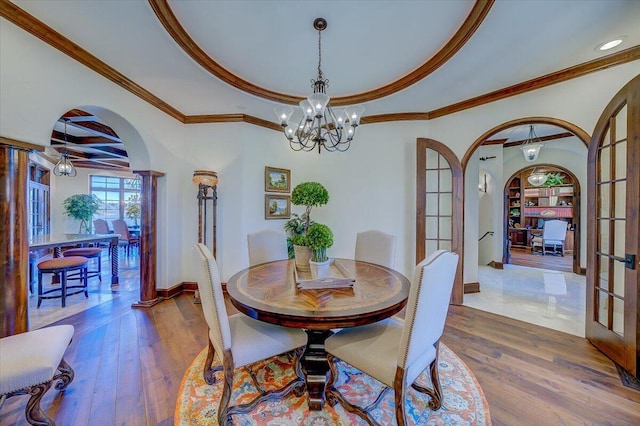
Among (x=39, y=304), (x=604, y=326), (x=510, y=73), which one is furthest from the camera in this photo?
(x=39, y=304)

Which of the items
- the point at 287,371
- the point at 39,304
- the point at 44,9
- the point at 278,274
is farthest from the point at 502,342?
the point at 39,304

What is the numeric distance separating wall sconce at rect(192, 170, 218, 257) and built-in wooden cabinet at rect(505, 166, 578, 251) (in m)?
8.92

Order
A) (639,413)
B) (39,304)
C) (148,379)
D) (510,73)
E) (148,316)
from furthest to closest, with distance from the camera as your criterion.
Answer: (39,304) < (148,316) < (510,73) < (148,379) < (639,413)

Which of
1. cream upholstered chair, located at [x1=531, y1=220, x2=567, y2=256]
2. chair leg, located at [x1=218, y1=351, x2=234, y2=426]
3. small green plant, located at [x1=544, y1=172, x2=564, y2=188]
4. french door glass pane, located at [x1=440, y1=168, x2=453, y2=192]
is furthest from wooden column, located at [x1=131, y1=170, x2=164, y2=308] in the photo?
small green plant, located at [x1=544, y1=172, x2=564, y2=188]

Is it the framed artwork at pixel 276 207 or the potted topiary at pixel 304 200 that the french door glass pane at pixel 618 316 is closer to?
the potted topiary at pixel 304 200

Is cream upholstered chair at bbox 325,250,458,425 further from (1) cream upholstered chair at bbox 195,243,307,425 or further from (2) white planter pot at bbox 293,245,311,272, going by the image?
(2) white planter pot at bbox 293,245,311,272

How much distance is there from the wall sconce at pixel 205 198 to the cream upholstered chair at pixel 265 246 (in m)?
1.24

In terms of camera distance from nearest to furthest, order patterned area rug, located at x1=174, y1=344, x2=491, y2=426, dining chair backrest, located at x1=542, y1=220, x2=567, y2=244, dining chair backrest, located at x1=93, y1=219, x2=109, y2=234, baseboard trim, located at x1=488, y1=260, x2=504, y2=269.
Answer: patterned area rug, located at x1=174, y1=344, x2=491, y2=426
baseboard trim, located at x1=488, y1=260, x2=504, y2=269
dining chair backrest, located at x1=93, y1=219, x2=109, y2=234
dining chair backrest, located at x1=542, y1=220, x2=567, y2=244

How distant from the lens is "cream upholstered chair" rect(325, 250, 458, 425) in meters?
1.31

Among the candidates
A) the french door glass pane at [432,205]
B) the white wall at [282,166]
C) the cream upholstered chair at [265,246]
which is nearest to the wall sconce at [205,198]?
the white wall at [282,166]

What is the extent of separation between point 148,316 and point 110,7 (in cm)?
306

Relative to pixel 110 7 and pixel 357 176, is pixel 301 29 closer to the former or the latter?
pixel 110 7

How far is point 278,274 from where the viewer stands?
7.34 feet

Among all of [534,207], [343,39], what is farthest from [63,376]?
[534,207]
